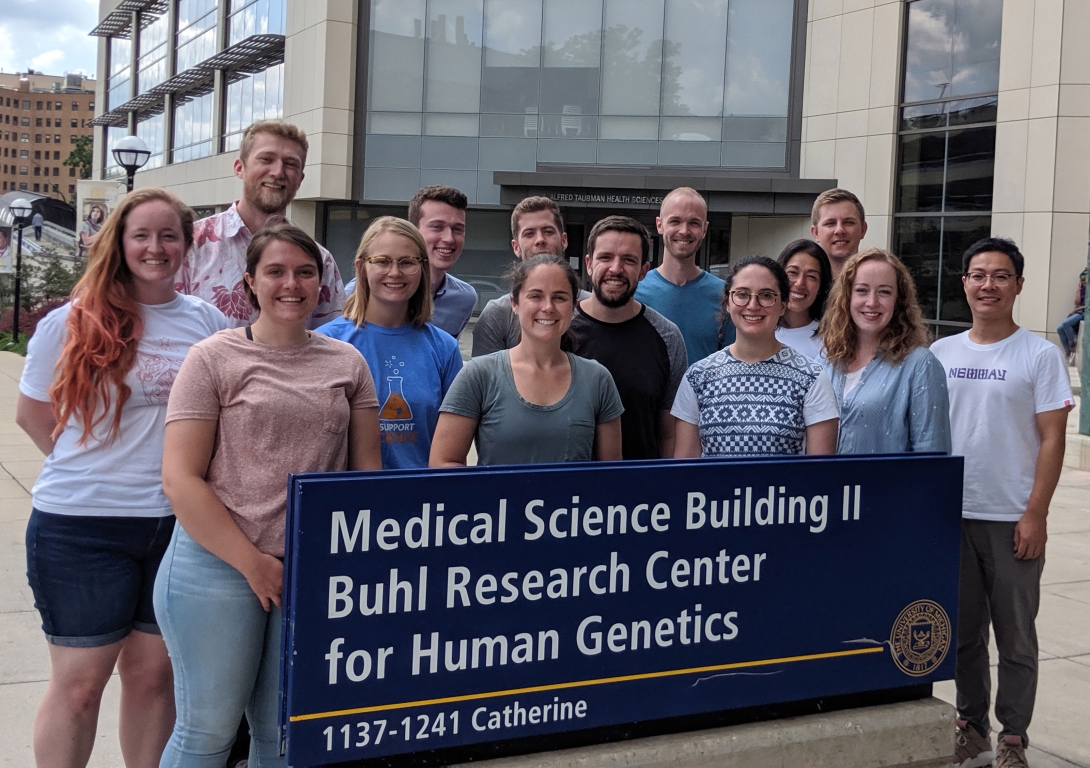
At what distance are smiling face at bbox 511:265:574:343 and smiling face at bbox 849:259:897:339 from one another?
1162 mm

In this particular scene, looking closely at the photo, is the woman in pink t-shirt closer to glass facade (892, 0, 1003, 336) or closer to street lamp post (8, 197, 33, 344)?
glass facade (892, 0, 1003, 336)

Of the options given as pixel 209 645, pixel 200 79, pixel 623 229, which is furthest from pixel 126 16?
→ pixel 209 645

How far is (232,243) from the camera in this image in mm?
3803

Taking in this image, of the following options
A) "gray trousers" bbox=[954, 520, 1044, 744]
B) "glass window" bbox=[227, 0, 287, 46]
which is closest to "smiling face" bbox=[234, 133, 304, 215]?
"gray trousers" bbox=[954, 520, 1044, 744]

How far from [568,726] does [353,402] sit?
1021 millimetres

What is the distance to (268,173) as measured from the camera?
3807 millimetres

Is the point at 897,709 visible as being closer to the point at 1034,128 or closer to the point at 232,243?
the point at 232,243

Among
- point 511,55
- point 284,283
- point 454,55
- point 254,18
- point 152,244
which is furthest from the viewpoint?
point 254,18

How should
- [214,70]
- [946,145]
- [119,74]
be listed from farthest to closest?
1. [119,74]
2. [214,70]
3. [946,145]

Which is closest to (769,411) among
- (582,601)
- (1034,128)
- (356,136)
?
(582,601)

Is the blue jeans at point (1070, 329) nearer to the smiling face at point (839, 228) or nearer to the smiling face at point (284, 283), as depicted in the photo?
the smiling face at point (839, 228)

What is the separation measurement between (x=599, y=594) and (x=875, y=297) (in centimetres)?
187

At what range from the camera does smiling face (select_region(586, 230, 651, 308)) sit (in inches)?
153

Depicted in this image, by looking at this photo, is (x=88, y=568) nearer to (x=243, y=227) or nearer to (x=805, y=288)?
(x=243, y=227)
